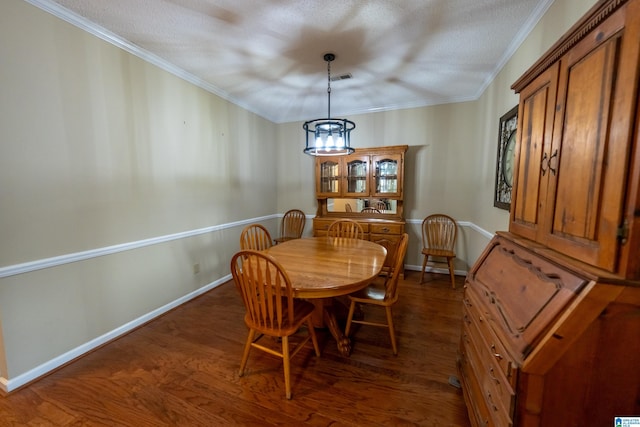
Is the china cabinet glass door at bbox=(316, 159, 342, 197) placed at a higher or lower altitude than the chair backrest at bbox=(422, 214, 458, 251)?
higher

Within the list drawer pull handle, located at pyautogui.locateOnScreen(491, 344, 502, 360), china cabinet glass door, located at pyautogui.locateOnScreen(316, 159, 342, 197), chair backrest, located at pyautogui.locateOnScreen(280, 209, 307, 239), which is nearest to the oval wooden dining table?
drawer pull handle, located at pyautogui.locateOnScreen(491, 344, 502, 360)

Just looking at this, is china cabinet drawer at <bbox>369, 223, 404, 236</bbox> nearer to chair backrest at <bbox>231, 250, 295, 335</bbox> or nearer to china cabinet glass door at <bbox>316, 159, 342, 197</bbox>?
china cabinet glass door at <bbox>316, 159, 342, 197</bbox>

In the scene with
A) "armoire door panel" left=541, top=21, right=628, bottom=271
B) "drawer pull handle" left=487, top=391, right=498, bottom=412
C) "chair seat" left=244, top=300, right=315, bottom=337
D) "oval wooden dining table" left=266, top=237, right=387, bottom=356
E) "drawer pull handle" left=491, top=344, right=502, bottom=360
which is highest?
"armoire door panel" left=541, top=21, right=628, bottom=271

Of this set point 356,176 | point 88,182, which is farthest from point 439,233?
point 88,182

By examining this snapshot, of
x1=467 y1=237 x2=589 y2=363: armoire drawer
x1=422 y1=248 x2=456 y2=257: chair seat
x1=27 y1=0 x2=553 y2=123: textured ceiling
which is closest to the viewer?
x1=467 y1=237 x2=589 y2=363: armoire drawer

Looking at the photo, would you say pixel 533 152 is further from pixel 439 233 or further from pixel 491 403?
pixel 439 233

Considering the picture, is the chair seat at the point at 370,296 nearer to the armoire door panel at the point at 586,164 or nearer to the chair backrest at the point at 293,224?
the armoire door panel at the point at 586,164

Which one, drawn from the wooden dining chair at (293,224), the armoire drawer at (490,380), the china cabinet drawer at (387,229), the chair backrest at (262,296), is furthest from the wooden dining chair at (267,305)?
the wooden dining chair at (293,224)

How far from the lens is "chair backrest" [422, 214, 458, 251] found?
11.4 feet

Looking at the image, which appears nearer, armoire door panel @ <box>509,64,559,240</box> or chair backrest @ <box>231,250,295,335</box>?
armoire door panel @ <box>509,64,559,240</box>

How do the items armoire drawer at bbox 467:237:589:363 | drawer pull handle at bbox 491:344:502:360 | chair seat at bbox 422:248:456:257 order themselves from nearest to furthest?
armoire drawer at bbox 467:237:589:363, drawer pull handle at bbox 491:344:502:360, chair seat at bbox 422:248:456:257

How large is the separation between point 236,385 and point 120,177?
188 cm

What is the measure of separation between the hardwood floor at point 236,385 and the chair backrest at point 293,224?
214cm

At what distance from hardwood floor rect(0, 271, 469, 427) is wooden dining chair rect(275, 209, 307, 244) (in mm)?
2132
